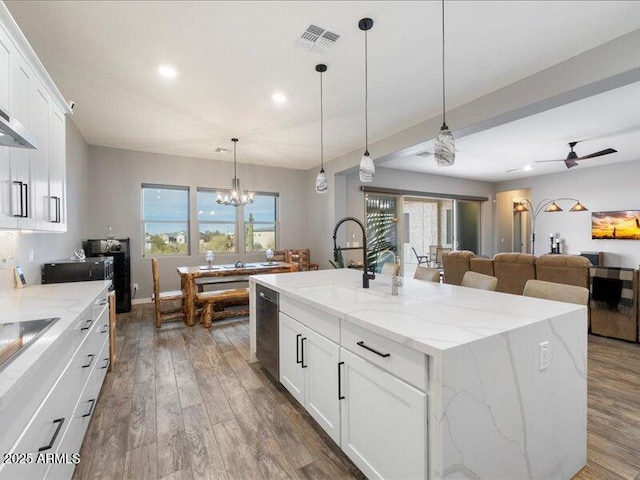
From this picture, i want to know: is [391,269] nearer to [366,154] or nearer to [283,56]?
[366,154]

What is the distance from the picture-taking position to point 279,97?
11.5 ft

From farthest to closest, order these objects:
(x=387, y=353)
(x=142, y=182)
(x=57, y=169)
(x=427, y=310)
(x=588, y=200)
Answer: (x=588, y=200) < (x=142, y=182) < (x=57, y=169) < (x=427, y=310) < (x=387, y=353)

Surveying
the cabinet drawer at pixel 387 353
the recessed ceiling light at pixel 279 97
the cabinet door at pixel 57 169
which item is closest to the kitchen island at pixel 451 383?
the cabinet drawer at pixel 387 353

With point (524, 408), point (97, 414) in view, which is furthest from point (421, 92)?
point (97, 414)

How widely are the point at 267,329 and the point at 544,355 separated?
6.55 ft

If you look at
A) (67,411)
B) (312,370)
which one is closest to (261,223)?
(312,370)

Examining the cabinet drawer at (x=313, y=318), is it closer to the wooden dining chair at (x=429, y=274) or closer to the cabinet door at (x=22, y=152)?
the wooden dining chair at (x=429, y=274)

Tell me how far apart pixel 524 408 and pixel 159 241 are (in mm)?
6142

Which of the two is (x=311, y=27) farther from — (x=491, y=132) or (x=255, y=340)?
(x=491, y=132)

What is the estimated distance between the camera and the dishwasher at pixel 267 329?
252 cm

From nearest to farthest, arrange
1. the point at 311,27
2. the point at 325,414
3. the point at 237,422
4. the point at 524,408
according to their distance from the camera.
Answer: the point at 524,408 → the point at 325,414 → the point at 237,422 → the point at 311,27

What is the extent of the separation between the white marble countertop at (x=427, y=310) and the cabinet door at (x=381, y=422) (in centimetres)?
21

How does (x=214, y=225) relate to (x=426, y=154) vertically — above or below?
below

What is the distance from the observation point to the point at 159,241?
5.93 m
